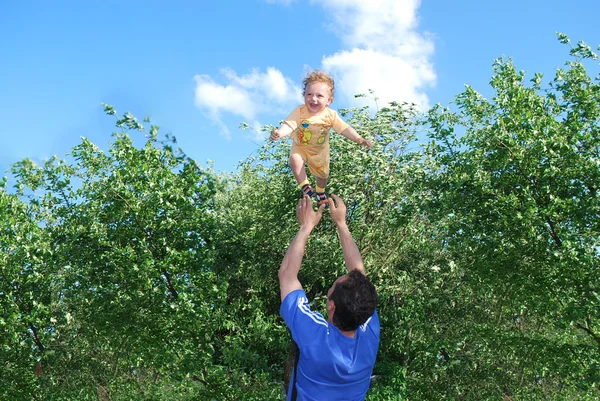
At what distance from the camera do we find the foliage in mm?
14537

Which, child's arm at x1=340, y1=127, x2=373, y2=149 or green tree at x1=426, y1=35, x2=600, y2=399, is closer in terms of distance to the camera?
child's arm at x1=340, y1=127, x2=373, y2=149

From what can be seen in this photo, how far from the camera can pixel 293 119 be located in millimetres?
7703

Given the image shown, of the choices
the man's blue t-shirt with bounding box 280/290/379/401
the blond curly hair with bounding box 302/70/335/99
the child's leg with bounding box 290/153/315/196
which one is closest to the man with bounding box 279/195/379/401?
the man's blue t-shirt with bounding box 280/290/379/401

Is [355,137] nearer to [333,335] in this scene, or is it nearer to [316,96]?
[316,96]

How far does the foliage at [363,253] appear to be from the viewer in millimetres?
14537

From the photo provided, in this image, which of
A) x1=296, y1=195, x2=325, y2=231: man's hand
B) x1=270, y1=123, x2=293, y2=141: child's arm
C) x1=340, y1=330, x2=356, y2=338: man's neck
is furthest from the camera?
x1=270, y1=123, x2=293, y2=141: child's arm

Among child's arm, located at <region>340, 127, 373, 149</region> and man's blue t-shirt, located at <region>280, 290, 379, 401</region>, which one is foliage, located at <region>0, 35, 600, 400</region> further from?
man's blue t-shirt, located at <region>280, 290, 379, 401</region>

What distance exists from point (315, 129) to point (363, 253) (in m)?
9.46

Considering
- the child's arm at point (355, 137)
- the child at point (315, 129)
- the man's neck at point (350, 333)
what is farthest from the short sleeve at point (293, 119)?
the man's neck at point (350, 333)

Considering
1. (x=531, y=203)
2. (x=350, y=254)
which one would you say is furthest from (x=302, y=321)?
(x=531, y=203)

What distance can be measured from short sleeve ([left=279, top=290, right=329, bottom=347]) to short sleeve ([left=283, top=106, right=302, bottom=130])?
3.53m

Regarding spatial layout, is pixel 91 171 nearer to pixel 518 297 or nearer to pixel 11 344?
pixel 11 344

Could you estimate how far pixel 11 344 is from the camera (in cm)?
1719

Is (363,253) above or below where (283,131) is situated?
above
